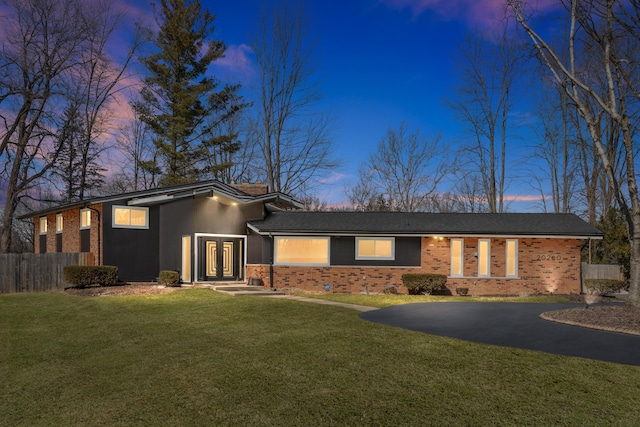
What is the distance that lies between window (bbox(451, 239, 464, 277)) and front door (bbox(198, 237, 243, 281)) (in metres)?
9.74

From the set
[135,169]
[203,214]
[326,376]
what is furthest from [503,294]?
[135,169]

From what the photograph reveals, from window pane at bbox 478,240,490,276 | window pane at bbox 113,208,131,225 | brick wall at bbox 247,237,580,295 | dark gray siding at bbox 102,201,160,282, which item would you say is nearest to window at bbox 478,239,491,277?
window pane at bbox 478,240,490,276

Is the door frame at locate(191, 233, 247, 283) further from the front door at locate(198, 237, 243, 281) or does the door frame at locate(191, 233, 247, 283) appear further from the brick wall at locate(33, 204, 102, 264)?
the brick wall at locate(33, 204, 102, 264)

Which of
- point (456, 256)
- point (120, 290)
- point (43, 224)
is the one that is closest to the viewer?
point (120, 290)

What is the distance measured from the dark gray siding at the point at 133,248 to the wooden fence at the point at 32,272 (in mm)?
1674

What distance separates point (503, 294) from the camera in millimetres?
18453

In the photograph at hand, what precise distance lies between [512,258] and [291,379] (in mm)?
16145

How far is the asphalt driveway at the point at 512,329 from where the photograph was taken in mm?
6980

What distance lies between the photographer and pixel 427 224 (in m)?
19.6

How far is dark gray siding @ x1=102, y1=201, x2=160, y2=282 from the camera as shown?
1753 centimetres

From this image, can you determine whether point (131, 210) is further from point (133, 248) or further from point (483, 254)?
point (483, 254)

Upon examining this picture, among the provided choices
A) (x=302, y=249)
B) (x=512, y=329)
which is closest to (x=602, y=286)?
(x=512, y=329)

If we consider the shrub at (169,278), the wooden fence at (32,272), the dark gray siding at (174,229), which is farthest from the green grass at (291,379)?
the dark gray siding at (174,229)

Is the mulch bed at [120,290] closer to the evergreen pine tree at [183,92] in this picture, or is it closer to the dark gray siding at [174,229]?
the dark gray siding at [174,229]
